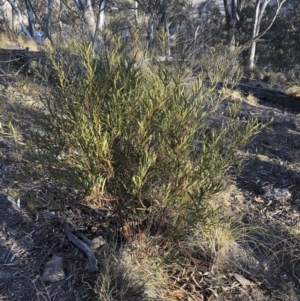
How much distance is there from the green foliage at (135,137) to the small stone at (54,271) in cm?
58

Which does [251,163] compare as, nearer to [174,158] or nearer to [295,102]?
[174,158]

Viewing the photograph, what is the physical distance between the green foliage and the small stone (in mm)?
575

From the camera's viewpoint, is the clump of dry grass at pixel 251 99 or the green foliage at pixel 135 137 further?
the clump of dry grass at pixel 251 99

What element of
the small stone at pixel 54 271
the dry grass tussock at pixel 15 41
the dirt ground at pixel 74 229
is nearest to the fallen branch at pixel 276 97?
the dirt ground at pixel 74 229

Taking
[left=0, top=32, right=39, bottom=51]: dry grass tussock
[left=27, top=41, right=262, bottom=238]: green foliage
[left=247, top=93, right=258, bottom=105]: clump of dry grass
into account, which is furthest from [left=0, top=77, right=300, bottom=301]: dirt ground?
[left=0, top=32, right=39, bottom=51]: dry grass tussock

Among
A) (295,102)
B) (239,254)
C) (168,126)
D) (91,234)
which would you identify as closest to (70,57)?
(168,126)

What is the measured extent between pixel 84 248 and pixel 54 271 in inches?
10.4

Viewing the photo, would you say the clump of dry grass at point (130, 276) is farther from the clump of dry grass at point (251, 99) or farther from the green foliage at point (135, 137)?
the clump of dry grass at point (251, 99)

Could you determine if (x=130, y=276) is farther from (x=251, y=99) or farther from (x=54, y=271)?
(x=251, y=99)

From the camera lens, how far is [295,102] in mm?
8242

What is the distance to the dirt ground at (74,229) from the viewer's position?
8.61 feet

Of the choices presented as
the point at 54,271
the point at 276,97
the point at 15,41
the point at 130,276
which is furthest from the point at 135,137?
the point at 15,41

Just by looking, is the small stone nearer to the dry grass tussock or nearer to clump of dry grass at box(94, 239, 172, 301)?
clump of dry grass at box(94, 239, 172, 301)

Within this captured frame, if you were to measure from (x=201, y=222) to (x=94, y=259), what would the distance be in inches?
30.7
